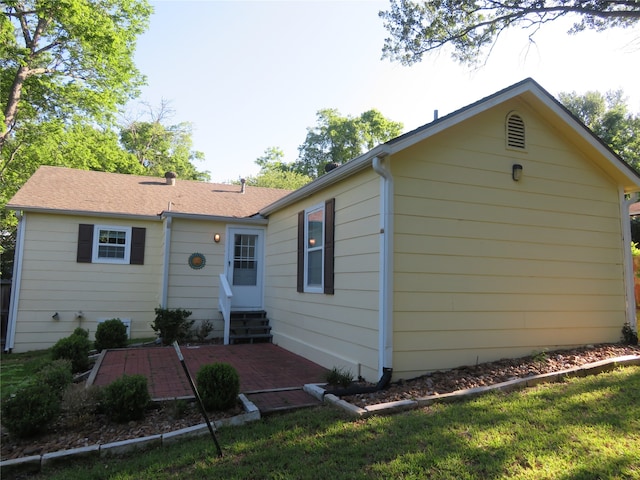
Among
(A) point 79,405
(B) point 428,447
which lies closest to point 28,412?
(A) point 79,405

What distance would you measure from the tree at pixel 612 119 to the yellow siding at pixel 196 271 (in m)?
23.0

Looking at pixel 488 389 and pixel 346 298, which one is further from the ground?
pixel 346 298

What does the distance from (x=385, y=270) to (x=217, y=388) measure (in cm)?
238

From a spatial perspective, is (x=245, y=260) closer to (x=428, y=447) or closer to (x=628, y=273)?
(x=428, y=447)

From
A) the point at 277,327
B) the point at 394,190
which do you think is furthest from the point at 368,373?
the point at 277,327

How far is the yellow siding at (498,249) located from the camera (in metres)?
5.33

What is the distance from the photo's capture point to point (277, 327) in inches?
352

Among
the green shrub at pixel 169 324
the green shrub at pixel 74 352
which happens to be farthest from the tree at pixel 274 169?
the green shrub at pixel 74 352

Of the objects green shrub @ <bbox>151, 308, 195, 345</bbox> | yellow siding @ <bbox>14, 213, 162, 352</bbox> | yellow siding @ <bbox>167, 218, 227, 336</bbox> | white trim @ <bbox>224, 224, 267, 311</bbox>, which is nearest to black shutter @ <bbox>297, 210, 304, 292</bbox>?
white trim @ <bbox>224, 224, 267, 311</bbox>

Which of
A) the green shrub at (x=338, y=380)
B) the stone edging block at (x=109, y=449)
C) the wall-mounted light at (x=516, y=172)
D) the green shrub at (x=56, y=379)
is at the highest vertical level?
the wall-mounted light at (x=516, y=172)

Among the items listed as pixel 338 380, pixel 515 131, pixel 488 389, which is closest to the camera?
pixel 488 389

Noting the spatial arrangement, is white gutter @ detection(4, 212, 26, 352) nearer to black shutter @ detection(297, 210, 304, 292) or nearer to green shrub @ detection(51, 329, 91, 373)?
green shrub @ detection(51, 329, 91, 373)

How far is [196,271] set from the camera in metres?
9.79

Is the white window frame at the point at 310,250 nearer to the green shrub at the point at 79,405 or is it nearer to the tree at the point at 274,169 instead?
the green shrub at the point at 79,405
